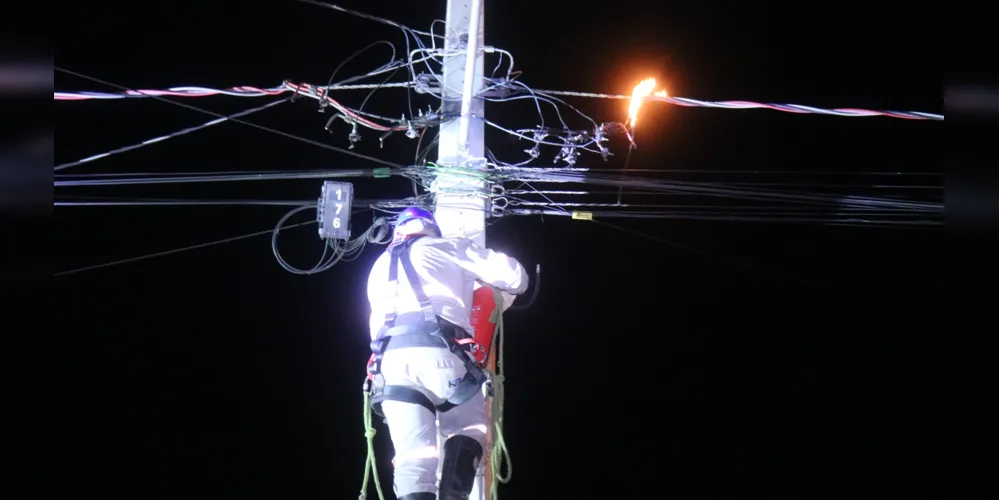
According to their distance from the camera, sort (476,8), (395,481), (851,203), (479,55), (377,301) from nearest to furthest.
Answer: (395,481), (476,8), (377,301), (479,55), (851,203)

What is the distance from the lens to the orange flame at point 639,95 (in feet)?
18.3

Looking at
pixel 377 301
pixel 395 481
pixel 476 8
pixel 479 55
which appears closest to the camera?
pixel 395 481

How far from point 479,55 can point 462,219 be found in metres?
1.17

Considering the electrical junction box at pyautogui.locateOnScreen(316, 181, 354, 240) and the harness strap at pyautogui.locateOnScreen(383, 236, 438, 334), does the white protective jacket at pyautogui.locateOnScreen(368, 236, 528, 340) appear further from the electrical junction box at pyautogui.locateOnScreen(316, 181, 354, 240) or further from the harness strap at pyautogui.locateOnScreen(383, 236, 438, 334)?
the electrical junction box at pyautogui.locateOnScreen(316, 181, 354, 240)

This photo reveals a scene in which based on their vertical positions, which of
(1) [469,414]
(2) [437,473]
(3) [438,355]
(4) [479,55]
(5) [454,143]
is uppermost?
(4) [479,55]

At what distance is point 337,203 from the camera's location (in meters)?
4.83

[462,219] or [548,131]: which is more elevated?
[548,131]

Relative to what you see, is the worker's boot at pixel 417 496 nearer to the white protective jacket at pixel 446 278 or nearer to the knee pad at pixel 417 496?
the knee pad at pixel 417 496

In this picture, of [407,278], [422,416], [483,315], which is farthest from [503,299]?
[422,416]

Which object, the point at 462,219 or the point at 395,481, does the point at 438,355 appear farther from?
the point at 462,219

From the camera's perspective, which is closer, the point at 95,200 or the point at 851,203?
the point at 95,200

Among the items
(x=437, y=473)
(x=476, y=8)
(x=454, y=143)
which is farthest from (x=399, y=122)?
(x=437, y=473)

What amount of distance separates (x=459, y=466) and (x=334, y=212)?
186 centimetres

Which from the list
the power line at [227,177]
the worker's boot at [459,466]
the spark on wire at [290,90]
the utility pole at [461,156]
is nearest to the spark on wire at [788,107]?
the spark on wire at [290,90]
